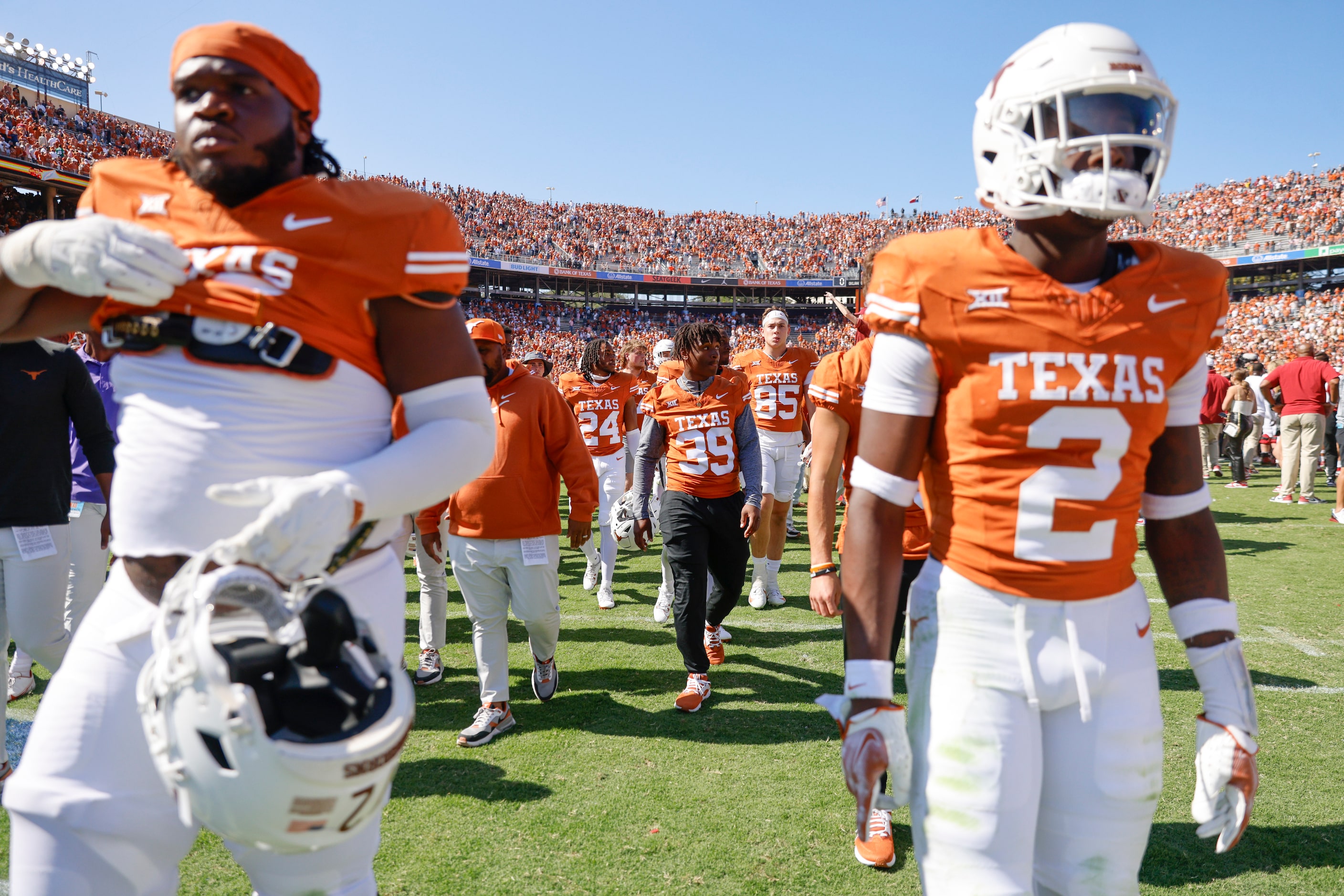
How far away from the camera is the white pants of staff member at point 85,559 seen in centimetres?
449

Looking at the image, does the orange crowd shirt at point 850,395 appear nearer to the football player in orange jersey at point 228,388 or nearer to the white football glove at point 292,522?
the football player in orange jersey at point 228,388

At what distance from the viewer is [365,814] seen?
134 centimetres

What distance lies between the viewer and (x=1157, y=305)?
168cm

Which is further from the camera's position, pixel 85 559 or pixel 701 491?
pixel 701 491

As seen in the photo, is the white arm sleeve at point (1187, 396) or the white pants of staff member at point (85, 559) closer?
the white arm sleeve at point (1187, 396)

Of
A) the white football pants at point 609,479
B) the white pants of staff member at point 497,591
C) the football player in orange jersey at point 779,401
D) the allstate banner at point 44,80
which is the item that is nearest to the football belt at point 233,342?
the white pants of staff member at point 497,591

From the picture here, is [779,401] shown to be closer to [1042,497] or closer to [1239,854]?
[1239,854]

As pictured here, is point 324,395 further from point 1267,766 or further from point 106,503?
point 1267,766

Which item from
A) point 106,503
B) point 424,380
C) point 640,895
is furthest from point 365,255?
point 106,503

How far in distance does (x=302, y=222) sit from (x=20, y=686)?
487 centimetres

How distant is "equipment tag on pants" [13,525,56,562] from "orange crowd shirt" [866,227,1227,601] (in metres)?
3.73

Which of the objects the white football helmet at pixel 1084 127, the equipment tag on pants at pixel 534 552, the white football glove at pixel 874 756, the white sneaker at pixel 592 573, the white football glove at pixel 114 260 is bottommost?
the white sneaker at pixel 592 573

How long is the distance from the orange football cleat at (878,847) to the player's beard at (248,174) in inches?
114

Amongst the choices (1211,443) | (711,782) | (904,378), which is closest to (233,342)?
(904,378)
